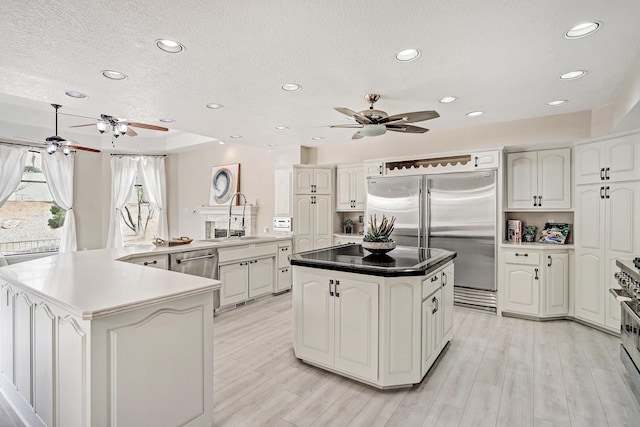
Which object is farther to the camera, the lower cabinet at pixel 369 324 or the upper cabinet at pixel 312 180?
the upper cabinet at pixel 312 180

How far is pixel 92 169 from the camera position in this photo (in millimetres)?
6938

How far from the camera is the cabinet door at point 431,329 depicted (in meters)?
2.41

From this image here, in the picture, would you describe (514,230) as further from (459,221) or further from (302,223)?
(302,223)

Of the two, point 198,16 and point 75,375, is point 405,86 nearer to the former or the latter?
point 198,16

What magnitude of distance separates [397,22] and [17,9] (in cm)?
219

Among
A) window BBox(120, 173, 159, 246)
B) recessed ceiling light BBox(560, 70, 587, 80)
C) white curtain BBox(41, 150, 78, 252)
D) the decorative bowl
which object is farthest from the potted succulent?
white curtain BBox(41, 150, 78, 252)

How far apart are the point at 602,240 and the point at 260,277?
169 inches

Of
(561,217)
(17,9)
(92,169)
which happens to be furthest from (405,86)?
(92,169)

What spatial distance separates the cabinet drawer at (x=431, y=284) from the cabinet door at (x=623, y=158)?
243cm

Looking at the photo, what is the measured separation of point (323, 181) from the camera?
5.62 m

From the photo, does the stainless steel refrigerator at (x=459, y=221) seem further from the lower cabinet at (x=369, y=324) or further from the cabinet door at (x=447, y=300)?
the lower cabinet at (x=369, y=324)

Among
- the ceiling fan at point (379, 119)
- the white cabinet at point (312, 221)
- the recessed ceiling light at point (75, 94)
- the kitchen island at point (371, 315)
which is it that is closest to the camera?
the kitchen island at point (371, 315)

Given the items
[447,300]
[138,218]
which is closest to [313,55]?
[447,300]

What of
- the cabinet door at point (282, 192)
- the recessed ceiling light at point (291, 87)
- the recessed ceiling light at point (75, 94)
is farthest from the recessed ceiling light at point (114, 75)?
the cabinet door at point (282, 192)
